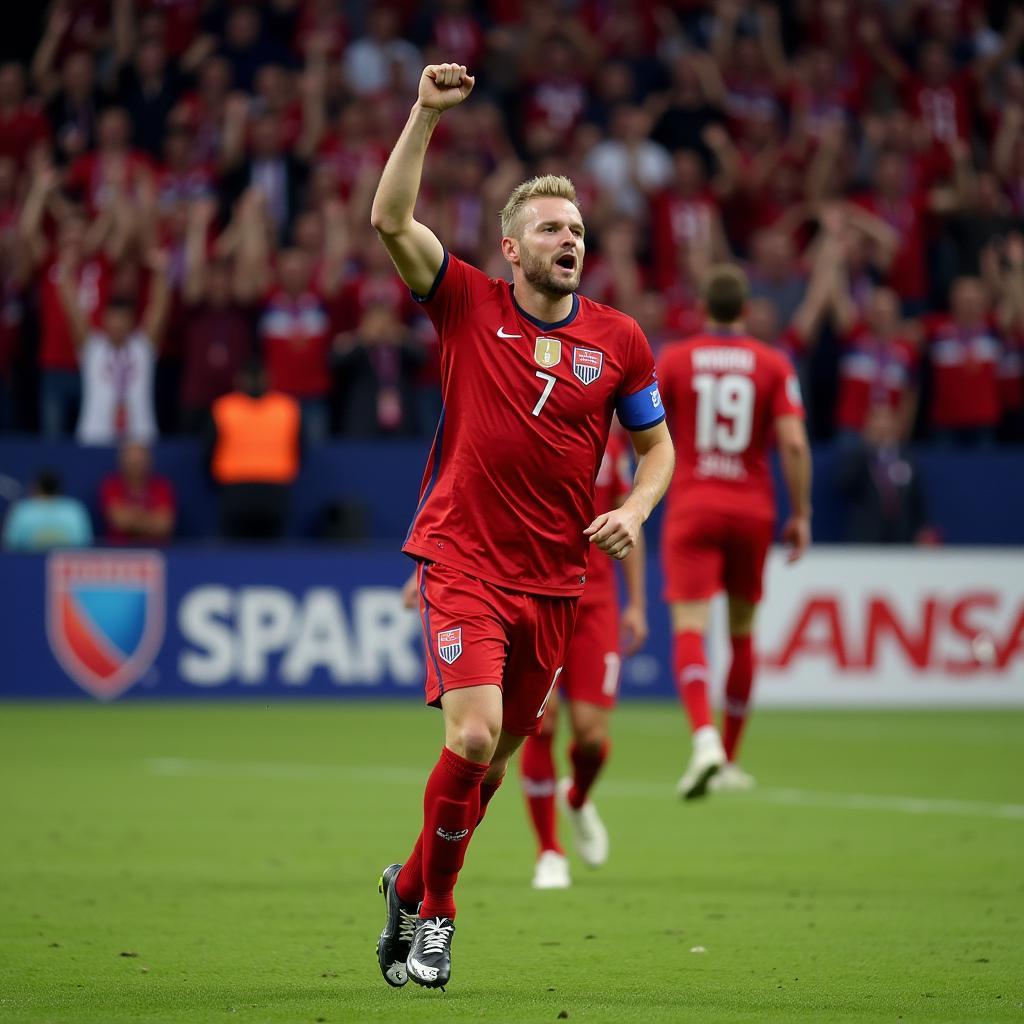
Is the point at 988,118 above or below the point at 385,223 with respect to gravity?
above

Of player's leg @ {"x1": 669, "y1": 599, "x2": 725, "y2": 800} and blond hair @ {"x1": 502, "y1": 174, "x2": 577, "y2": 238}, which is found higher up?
blond hair @ {"x1": 502, "y1": 174, "x2": 577, "y2": 238}

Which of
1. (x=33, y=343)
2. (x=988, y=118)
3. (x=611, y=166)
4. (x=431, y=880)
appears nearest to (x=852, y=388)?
(x=611, y=166)

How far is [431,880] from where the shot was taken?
632cm

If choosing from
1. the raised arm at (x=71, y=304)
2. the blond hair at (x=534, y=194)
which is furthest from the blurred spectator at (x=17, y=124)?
the blond hair at (x=534, y=194)

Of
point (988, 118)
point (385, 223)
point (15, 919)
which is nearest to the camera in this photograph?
point (385, 223)

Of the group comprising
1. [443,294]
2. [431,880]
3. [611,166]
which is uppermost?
[611,166]

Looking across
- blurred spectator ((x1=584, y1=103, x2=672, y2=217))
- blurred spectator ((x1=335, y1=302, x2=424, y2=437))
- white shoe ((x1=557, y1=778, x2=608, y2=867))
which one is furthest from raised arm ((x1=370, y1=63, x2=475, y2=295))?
blurred spectator ((x1=584, y1=103, x2=672, y2=217))

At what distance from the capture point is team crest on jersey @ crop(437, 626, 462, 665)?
20.6 ft

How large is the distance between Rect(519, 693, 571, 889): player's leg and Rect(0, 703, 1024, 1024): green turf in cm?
13

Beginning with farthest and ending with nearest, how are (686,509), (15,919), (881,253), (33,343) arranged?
1. (881,253)
2. (33,343)
3. (686,509)
4. (15,919)

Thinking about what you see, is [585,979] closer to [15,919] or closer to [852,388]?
[15,919]

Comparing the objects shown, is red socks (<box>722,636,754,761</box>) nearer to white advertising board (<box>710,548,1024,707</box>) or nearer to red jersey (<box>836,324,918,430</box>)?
white advertising board (<box>710,548,1024,707</box>)

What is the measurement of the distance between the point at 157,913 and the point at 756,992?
2.79 metres

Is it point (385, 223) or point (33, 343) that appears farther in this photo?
point (33, 343)
